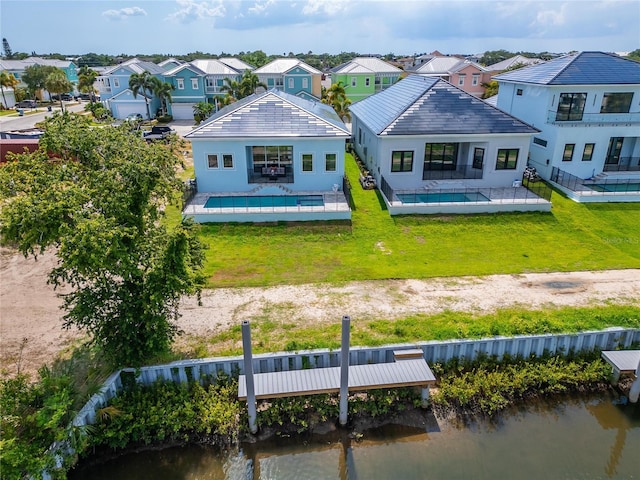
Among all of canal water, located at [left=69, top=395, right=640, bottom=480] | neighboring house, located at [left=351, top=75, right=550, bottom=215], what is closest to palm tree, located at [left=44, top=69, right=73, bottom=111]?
neighboring house, located at [left=351, top=75, right=550, bottom=215]

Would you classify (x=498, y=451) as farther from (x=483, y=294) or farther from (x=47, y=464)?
(x=47, y=464)

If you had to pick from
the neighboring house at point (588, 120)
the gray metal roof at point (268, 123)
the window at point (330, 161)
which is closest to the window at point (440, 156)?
the gray metal roof at point (268, 123)

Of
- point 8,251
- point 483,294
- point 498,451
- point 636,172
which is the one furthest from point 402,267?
point 636,172

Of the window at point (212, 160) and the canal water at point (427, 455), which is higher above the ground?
the window at point (212, 160)

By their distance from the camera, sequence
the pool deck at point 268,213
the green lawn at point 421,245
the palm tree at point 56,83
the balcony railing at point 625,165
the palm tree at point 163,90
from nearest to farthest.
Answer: the green lawn at point 421,245
the pool deck at point 268,213
the balcony railing at point 625,165
the palm tree at point 163,90
the palm tree at point 56,83

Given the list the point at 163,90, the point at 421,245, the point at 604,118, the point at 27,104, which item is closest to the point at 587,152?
the point at 604,118

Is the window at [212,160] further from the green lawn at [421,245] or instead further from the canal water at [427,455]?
the canal water at [427,455]
